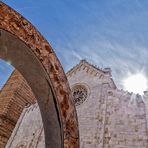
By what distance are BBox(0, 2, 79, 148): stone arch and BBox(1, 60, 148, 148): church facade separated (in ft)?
36.8

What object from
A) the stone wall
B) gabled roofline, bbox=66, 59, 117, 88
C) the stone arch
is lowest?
the stone arch

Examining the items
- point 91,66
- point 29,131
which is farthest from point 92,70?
point 29,131

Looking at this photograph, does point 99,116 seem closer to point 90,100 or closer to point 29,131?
point 90,100

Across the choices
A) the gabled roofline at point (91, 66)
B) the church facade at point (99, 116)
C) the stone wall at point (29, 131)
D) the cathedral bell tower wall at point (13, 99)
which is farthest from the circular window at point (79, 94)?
the cathedral bell tower wall at point (13, 99)

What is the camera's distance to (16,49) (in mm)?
1372

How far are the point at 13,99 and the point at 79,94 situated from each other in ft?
18.1

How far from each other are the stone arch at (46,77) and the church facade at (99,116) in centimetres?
1121

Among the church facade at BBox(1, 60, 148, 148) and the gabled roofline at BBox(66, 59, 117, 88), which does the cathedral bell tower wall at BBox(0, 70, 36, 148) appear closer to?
the church facade at BBox(1, 60, 148, 148)

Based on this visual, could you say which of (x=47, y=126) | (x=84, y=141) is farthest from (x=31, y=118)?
(x=47, y=126)

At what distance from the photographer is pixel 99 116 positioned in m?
14.4

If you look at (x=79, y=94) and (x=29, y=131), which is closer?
(x=79, y=94)

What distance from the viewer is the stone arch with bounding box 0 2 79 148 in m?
1.34

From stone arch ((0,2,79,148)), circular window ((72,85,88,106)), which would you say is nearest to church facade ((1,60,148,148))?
circular window ((72,85,88,106))

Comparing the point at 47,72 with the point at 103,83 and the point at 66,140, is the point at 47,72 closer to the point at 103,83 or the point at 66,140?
the point at 66,140
